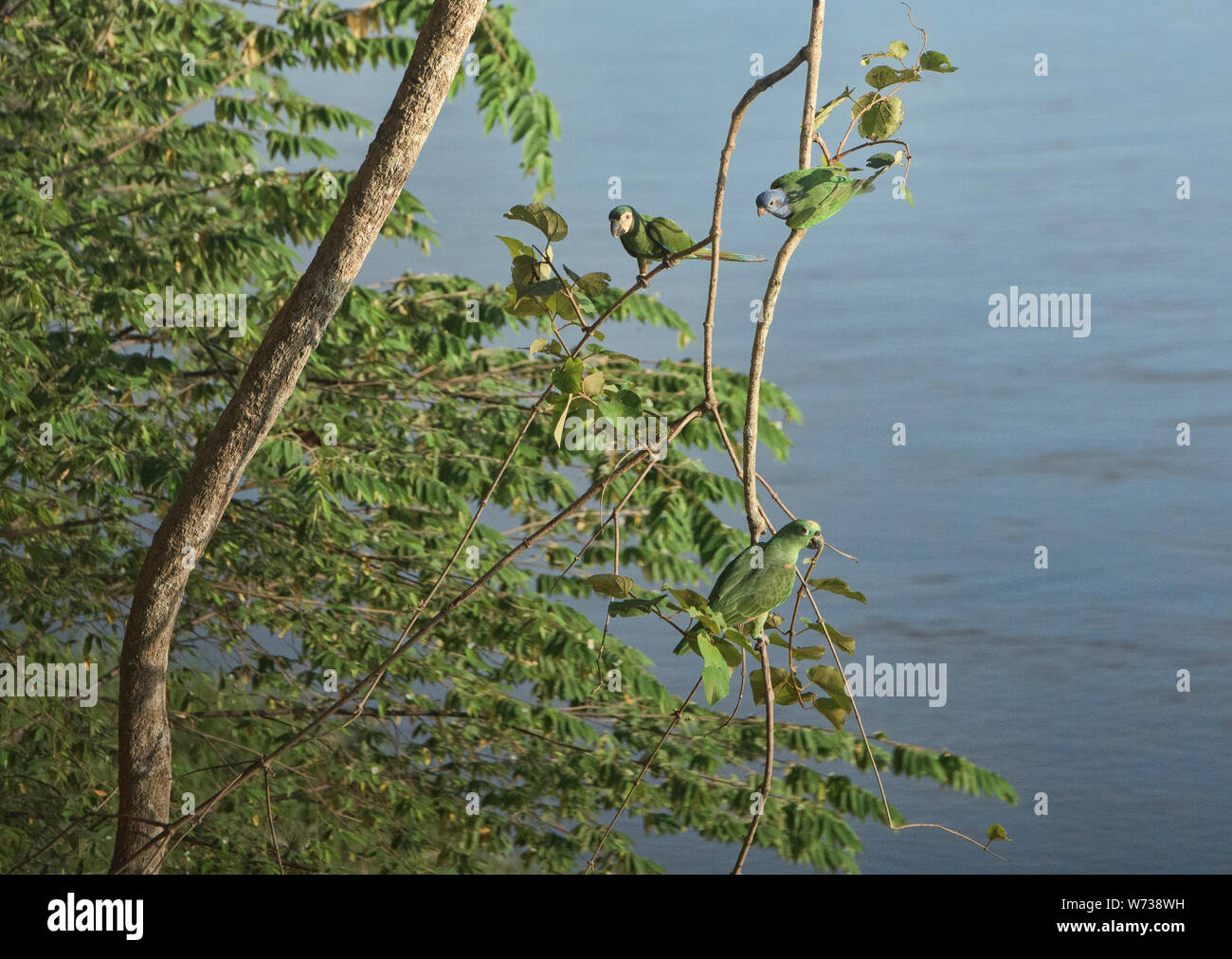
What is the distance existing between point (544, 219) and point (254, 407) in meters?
0.48

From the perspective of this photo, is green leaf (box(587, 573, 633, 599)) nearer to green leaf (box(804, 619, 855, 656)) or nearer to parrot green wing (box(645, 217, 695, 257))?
green leaf (box(804, 619, 855, 656))

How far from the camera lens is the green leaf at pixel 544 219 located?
81 cm

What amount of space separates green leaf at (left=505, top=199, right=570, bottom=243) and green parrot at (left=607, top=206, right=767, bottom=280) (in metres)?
0.04

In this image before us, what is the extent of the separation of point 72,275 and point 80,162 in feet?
2.13

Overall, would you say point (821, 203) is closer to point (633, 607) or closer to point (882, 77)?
point (882, 77)

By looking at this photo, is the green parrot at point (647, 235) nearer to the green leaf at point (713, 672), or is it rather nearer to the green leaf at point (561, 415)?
the green leaf at point (561, 415)

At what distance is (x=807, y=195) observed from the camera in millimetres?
742

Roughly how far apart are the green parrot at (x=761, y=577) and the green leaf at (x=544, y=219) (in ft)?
0.89

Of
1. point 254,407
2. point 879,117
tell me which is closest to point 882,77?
point 879,117

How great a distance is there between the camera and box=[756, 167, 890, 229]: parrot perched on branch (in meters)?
0.74
